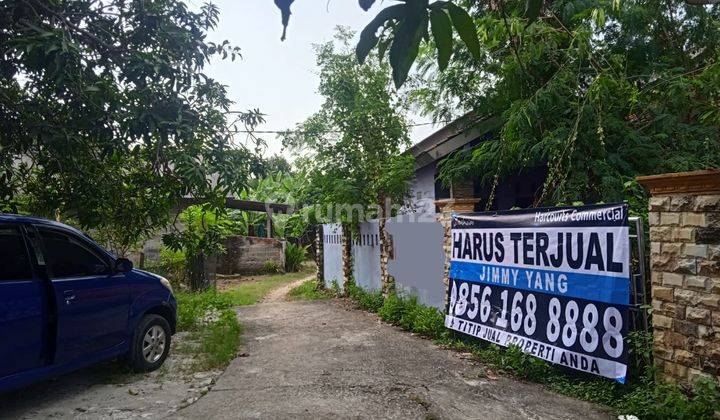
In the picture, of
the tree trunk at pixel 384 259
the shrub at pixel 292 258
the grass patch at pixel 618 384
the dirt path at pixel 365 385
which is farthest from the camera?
the shrub at pixel 292 258

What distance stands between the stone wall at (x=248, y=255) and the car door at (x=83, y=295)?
1190 centimetres

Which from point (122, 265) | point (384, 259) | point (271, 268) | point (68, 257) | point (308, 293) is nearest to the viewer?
point (68, 257)

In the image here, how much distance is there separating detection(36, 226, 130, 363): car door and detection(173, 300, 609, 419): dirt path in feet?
3.77

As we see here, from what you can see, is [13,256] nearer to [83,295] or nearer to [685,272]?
[83,295]

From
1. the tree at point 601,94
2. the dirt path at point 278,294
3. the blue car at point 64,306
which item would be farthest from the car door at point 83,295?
the dirt path at point 278,294

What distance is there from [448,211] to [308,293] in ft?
19.4

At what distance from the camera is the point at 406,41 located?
51.4 inches

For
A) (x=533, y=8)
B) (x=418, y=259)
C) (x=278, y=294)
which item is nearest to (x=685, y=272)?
(x=533, y=8)

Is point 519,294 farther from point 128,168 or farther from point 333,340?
point 128,168

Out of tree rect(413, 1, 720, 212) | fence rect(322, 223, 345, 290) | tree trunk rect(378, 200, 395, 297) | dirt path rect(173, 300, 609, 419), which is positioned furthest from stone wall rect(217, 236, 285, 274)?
tree rect(413, 1, 720, 212)

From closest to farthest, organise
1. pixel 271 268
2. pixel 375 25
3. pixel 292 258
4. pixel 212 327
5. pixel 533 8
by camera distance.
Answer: pixel 375 25 < pixel 533 8 < pixel 212 327 < pixel 271 268 < pixel 292 258

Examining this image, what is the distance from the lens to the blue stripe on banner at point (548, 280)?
13.0ft

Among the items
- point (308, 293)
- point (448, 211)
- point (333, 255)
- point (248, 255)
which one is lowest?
point (308, 293)

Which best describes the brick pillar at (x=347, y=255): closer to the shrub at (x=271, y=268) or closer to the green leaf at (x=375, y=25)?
the shrub at (x=271, y=268)
